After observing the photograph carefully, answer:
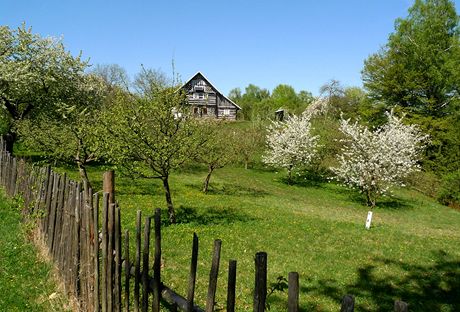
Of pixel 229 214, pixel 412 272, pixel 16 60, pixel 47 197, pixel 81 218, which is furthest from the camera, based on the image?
pixel 16 60

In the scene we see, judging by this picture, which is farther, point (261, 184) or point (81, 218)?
point (261, 184)

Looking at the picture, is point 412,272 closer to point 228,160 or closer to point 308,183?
point 228,160

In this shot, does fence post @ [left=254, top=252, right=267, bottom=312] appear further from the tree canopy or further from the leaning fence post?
the tree canopy

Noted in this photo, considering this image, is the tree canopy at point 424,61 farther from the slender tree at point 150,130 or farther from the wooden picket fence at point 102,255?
the wooden picket fence at point 102,255

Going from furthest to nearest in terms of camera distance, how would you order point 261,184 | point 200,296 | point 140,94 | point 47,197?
point 261,184 < point 140,94 < point 200,296 < point 47,197

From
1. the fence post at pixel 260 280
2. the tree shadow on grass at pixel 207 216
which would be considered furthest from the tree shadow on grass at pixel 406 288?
the fence post at pixel 260 280

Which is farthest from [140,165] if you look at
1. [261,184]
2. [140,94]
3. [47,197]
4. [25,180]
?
[261,184]

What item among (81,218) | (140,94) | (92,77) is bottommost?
(81,218)

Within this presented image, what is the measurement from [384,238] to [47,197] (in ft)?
43.6

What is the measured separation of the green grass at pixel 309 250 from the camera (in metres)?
9.18

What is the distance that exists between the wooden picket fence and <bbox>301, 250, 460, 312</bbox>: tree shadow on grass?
5415 mm

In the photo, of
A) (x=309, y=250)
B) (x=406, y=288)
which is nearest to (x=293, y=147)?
(x=309, y=250)

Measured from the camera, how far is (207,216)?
1661 cm

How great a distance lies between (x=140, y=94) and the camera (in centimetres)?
1285
